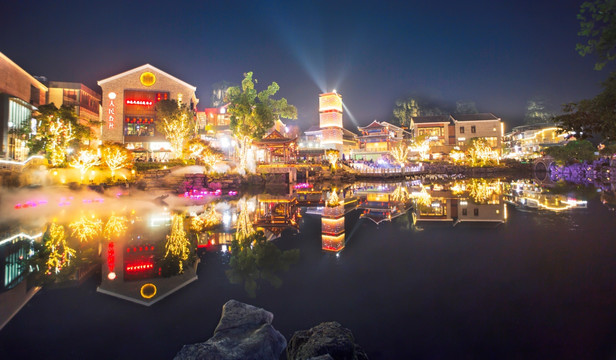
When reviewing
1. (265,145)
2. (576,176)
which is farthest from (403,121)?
(265,145)

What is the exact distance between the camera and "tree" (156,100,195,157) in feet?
113

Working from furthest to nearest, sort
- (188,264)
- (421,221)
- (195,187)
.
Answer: (195,187) → (421,221) → (188,264)

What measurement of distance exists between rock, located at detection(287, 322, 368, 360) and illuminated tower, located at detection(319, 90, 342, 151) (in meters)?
49.1

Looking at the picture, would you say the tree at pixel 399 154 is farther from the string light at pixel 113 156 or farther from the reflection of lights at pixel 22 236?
the reflection of lights at pixel 22 236

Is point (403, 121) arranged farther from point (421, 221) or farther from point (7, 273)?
point (7, 273)

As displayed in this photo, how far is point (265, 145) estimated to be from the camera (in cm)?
3488

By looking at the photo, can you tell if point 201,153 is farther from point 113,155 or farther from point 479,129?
point 479,129

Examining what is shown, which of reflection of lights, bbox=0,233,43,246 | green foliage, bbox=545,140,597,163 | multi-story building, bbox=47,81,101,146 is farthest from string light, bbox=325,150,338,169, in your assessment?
reflection of lights, bbox=0,233,43,246

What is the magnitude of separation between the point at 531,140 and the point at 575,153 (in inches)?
880

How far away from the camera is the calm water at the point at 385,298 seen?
3.44 meters

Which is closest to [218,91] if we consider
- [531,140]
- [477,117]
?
[477,117]

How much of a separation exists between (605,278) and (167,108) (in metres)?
39.5

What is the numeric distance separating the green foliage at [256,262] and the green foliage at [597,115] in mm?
6383

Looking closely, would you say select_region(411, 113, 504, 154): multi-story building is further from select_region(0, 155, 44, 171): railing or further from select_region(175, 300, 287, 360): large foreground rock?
select_region(175, 300, 287, 360): large foreground rock
